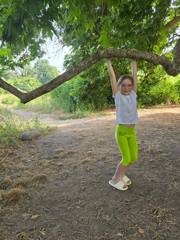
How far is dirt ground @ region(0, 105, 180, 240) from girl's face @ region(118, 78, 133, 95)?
4.31ft

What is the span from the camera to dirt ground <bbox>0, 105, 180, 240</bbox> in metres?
3.69

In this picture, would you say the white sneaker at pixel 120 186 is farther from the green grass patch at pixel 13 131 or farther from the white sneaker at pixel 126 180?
the green grass patch at pixel 13 131

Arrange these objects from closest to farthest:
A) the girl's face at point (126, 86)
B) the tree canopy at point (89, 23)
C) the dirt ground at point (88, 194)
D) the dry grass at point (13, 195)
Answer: the dirt ground at point (88, 194)
the tree canopy at point (89, 23)
the girl's face at point (126, 86)
the dry grass at point (13, 195)

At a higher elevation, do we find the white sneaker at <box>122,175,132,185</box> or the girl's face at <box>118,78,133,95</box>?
the girl's face at <box>118,78,133,95</box>

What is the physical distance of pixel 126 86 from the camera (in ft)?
14.1

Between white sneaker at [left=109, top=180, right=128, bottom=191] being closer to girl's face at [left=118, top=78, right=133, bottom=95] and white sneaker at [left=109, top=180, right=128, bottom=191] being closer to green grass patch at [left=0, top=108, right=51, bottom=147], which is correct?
girl's face at [left=118, top=78, right=133, bottom=95]

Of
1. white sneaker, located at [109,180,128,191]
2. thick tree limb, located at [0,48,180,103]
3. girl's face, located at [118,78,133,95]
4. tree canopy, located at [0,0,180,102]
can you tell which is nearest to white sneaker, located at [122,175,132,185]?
white sneaker, located at [109,180,128,191]

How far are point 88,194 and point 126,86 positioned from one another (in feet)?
4.96

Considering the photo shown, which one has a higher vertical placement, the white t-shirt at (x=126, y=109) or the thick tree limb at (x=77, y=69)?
the thick tree limb at (x=77, y=69)

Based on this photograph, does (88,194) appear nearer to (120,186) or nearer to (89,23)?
(120,186)

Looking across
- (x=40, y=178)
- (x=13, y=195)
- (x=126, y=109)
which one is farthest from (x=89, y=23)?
(x=13, y=195)

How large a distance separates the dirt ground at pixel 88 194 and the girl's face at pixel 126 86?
131 centimetres

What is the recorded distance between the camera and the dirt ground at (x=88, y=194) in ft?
12.1

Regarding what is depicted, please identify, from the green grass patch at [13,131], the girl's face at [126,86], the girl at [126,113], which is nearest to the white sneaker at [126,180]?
the girl at [126,113]
